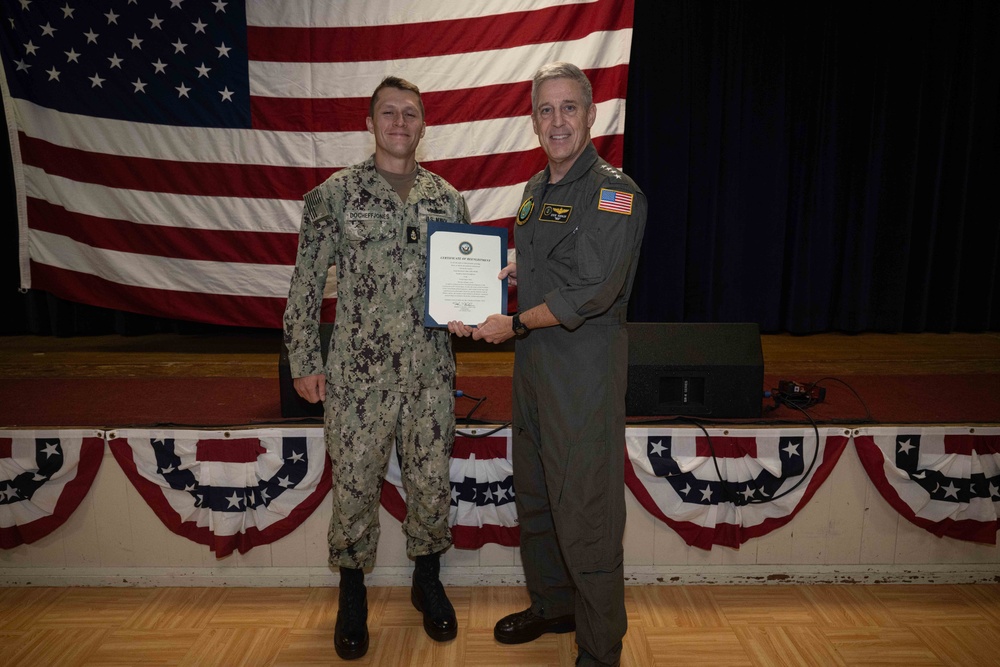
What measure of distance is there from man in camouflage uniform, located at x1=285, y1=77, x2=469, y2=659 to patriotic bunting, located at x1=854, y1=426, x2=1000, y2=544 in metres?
1.51

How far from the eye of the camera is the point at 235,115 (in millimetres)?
3480

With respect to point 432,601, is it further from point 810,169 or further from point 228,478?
point 810,169

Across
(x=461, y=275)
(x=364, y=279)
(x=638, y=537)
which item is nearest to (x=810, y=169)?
(x=638, y=537)

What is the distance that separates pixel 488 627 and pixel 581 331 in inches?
40.5

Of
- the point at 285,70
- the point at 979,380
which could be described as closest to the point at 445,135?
the point at 285,70

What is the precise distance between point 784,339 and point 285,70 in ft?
11.5

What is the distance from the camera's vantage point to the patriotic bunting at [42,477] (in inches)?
82.9

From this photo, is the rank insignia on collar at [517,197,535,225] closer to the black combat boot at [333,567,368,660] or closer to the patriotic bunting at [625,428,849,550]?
the patriotic bunting at [625,428,849,550]

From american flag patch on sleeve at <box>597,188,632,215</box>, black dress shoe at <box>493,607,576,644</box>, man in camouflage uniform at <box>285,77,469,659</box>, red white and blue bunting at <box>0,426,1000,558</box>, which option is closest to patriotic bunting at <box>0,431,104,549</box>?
red white and blue bunting at <box>0,426,1000,558</box>

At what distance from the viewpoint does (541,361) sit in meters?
1.64

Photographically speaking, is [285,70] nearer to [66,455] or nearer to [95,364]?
[95,364]

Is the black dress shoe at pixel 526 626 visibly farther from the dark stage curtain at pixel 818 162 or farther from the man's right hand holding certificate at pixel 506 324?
the dark stage curtain at pixel 818 162

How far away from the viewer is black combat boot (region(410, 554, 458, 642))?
1866 millimetres

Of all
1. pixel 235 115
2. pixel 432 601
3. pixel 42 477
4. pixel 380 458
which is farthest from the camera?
pixel 235 115
